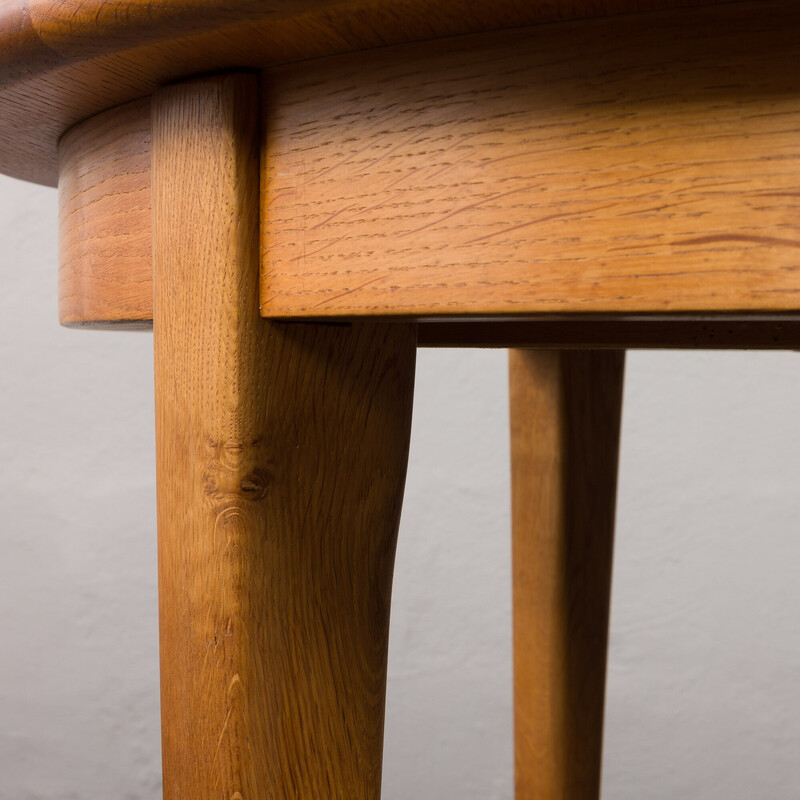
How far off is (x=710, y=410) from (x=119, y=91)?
1.07 m

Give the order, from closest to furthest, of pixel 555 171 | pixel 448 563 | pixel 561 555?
pixel 555 171 < pixel 561 555 < pixel 448 563

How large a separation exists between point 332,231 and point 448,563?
1.08 meters

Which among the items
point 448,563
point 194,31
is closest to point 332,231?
point 194,31

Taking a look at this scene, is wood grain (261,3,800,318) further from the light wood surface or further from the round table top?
the light wood surface

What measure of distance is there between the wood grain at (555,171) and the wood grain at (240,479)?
0.02 m

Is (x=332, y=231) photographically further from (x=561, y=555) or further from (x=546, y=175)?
(x=561, y=555)

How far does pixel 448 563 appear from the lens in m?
1.30

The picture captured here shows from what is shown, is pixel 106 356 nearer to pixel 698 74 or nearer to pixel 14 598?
pixel 14 598

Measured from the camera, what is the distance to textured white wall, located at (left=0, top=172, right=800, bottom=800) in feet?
3.96

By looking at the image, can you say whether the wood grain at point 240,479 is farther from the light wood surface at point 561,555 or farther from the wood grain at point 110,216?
the light wood surface at point 561,555

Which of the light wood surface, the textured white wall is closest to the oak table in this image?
the light wood surface

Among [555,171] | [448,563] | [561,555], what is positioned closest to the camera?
[555,171]

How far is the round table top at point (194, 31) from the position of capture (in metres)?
0.22

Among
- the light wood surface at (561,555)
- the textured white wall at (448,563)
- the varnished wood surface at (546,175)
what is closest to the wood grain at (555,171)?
the varnished wood surface at (546,175)
